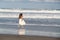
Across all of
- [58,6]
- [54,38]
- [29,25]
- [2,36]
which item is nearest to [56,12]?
[58,6]

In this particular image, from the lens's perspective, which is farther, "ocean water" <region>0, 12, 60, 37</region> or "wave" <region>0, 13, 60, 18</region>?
"wave" <region>0, 13, 60, 18</region>

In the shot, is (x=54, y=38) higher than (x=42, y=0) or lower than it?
lower

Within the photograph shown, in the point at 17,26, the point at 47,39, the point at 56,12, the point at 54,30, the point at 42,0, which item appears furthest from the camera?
the point at 42,0

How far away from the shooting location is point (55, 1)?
746 centimetres

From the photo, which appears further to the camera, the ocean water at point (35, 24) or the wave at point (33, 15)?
the wave at point (33, 15)

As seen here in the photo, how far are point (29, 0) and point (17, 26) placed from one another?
105 inches

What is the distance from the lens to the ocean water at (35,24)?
472cm

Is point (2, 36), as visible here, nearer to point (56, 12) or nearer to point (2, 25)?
point (2, 25)

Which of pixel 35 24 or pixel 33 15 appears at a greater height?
pixel 33 15

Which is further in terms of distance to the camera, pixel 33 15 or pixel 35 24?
pixel 33 15

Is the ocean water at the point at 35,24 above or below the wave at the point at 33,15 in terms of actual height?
below

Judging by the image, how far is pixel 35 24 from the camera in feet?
18.4

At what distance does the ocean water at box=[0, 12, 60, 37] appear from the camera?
472 cm

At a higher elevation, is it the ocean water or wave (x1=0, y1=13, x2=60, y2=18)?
wave (x1=0, y1=13, x2=60, y2=18)
